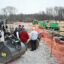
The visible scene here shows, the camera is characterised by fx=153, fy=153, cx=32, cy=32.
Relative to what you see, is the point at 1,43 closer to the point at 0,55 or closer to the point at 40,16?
the point at 0,55

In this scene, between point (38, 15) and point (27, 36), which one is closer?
point (27, 36)

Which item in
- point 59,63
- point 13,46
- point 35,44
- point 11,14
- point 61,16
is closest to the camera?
point 59,63

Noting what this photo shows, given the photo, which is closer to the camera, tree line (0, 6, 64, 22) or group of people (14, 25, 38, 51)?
group of people (14, 25, 38, 51)

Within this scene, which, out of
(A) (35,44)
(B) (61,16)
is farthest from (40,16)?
→ (A) (35,44)

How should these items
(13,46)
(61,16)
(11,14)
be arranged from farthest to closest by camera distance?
(11,14) < (61,16) < (13,46)

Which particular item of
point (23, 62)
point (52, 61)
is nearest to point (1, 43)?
point (23, 62)

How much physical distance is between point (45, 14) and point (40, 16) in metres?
5.57

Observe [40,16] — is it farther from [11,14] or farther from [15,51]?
[15,51]

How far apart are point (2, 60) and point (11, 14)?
8511 cm

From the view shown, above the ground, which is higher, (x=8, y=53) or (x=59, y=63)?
(x=8, y=53)

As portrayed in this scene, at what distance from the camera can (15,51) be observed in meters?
6.79

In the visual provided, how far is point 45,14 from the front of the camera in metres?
89.2

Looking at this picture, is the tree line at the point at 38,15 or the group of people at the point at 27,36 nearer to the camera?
the group of people at the point at 27,36

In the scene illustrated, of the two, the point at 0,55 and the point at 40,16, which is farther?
the point at 40,16
